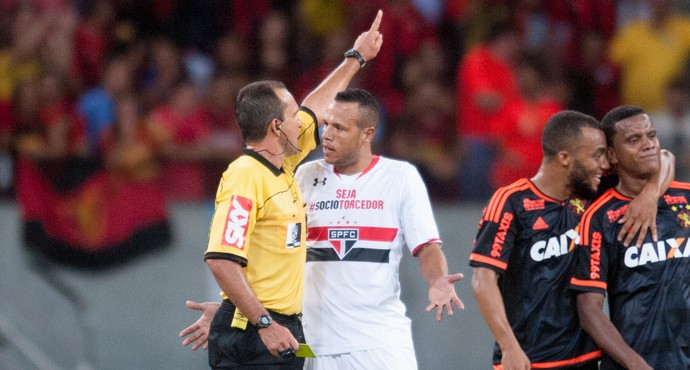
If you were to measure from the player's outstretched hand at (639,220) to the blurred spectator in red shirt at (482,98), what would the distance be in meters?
3.57

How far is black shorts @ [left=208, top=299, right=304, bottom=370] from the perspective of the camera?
493 cm

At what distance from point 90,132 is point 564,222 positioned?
5607 millimetres

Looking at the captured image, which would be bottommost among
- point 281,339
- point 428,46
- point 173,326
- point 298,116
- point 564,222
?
point 173,326

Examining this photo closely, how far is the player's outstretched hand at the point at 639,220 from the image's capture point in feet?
17.5

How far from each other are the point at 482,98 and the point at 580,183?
407 centimetres

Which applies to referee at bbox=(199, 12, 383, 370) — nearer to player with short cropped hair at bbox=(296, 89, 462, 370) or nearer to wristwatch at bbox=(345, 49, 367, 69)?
player with short cropped hair at bbox=(296, 89, 462, 370)

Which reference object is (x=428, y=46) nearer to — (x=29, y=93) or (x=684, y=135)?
(x=684, y=135)

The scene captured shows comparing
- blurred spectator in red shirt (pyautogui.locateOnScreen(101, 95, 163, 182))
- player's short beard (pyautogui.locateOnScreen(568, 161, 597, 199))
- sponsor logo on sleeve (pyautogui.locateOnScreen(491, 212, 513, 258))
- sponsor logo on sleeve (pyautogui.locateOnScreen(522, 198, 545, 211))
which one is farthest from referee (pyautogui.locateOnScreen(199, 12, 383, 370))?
blurred spectator in red shirt (pyautogui.locateOnScreen(101, 95, 163, 182))

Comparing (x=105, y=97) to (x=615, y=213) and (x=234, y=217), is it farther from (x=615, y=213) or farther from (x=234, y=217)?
(x=615, y=213)

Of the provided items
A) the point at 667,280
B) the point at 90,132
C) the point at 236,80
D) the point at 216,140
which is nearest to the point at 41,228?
the point at 90,132

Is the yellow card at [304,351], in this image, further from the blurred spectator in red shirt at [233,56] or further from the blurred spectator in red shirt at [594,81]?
the blurred spectator in red shirt at [233,56]

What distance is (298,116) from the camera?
563 cm

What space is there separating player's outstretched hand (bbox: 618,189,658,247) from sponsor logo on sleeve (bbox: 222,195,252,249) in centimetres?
187

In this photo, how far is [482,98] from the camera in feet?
31.1
